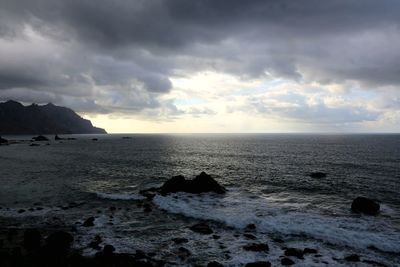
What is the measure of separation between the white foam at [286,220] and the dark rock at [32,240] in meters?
15.7

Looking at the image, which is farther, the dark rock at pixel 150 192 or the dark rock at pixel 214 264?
the dark rock at pixel 150 192

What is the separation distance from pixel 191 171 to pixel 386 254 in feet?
179

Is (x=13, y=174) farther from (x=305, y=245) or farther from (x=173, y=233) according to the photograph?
(x=305, y=245)

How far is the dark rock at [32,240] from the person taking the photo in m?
24.9

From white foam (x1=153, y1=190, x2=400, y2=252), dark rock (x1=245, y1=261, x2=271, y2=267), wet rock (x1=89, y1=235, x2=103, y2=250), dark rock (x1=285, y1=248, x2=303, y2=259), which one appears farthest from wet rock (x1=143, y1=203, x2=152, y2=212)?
dark rock (x1=285, y1=248, x2=303, y2=259)

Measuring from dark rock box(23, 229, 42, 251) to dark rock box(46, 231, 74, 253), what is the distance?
2.47 ft

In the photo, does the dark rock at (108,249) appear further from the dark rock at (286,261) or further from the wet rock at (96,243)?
the dark rock at (286,261)

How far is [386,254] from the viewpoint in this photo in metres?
24.6

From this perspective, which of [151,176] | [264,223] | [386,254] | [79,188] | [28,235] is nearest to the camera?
[386,254]

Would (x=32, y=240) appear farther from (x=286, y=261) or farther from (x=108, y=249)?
(x=286, y=261)

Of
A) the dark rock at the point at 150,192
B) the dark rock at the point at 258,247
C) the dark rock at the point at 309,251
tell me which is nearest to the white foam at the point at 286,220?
the dark rock at the point at 150,192

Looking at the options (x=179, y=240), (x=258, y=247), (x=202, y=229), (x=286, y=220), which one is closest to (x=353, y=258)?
(x=258, y=247)

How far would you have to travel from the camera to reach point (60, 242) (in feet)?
84.0

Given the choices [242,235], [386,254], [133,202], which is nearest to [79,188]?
[133,202]
